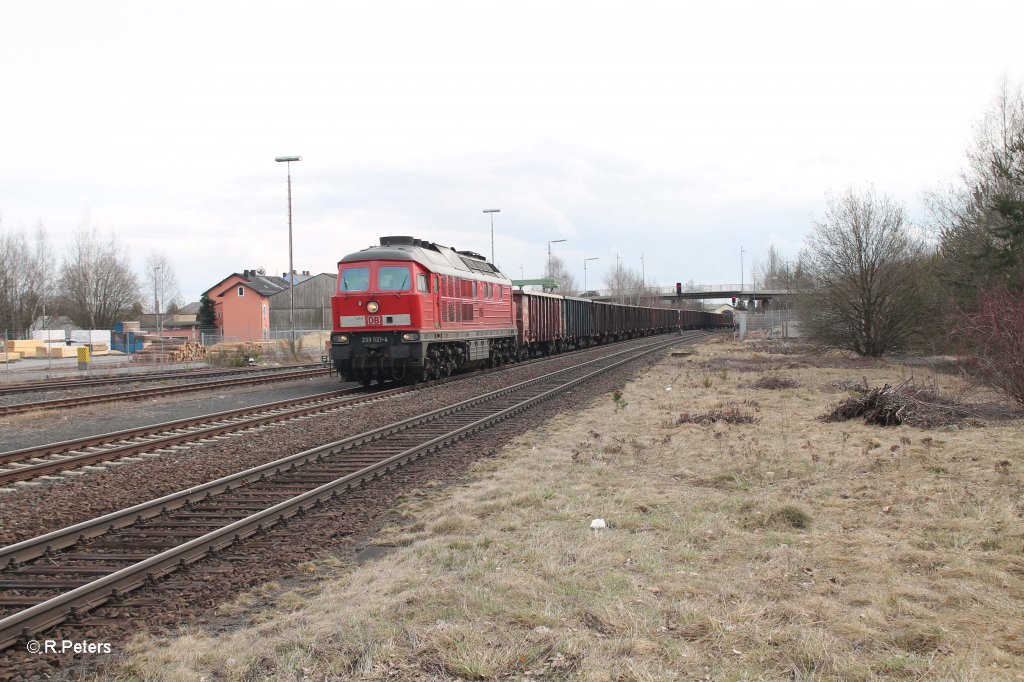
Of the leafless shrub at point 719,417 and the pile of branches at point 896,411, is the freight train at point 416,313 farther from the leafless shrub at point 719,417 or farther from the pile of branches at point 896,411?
the pile of branches at point 896,411

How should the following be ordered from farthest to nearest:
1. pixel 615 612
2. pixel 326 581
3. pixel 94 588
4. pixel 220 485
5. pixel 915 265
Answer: pixel 915 265 < pixel 220 485 < pixel 326 581 < pixel 94 588 < pixel 615 612

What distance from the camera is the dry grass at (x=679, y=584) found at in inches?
157

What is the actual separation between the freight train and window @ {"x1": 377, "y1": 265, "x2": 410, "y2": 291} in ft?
0.08

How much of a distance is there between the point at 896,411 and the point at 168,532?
10438 mm

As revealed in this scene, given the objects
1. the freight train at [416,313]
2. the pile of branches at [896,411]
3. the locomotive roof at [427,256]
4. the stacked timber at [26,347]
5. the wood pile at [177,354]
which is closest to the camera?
the pile of branches at [896,411]

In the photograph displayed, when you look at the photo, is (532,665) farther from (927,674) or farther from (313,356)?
(313,356)

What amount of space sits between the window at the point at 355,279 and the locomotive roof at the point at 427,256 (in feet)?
0.92

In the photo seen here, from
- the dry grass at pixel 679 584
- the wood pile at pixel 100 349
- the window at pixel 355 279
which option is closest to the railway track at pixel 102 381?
the window at pixel 355 279

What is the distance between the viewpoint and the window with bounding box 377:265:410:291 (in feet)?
63.2

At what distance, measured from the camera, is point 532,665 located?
13.0 ft

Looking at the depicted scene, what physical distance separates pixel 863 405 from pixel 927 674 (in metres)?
9.32

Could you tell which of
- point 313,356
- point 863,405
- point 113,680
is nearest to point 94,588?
point 113,680

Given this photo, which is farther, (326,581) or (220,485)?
(220,485)

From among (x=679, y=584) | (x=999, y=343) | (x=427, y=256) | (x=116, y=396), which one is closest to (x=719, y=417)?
(x=999, y=343)
